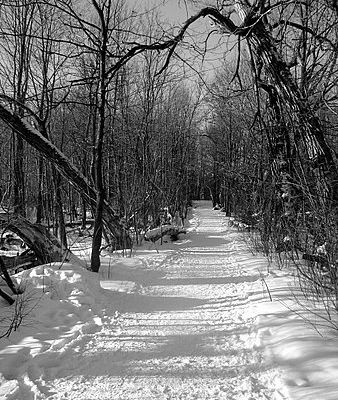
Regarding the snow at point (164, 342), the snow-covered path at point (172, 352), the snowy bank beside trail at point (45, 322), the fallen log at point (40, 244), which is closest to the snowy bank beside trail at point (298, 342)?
the snow at point (164, 342)

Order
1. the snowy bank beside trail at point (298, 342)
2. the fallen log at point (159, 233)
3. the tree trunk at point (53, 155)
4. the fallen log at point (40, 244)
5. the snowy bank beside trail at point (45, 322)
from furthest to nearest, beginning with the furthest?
the fallen log at point (159, 233), the tree trunk at point (53, 155), the fallen log at point (40, 244), the snowy bank beside trail at point (45, 322), the snowy bank beside trail at point (298, 342)

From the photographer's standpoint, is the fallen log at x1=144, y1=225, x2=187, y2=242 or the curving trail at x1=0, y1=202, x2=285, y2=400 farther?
the fallen log at x1=144, y1=225, x2=187, y2=242

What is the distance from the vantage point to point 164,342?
142 inches

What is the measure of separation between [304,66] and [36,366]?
7046mm

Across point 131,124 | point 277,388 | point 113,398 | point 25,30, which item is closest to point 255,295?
point 277,388

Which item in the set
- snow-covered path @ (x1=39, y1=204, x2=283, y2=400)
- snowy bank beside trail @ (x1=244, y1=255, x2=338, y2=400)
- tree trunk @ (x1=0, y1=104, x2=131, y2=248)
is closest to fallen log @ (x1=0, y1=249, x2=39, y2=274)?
tree trunk @ (x1=0, y1=104, x2=131, y2=248)

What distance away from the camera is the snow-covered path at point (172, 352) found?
2678 mm

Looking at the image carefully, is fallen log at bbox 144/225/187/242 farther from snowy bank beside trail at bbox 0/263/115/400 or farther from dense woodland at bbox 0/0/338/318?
snowy bank beside trail at bbox 0/263/115/400

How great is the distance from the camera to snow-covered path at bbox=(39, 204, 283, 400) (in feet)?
8.79

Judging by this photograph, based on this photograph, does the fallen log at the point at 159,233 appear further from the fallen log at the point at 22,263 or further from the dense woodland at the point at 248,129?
the fallen log at the point at 22,263

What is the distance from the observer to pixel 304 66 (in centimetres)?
705

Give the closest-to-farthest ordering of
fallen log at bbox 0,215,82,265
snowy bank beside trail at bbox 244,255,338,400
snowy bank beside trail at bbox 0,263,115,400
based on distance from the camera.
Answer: snowy bank beside trail at bbox 244,255,338,400 → snowy bank beside trail at bbox 0,263,115,400 → fallen log at bbox 0,215,82,265

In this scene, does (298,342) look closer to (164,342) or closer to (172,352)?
(172,352)

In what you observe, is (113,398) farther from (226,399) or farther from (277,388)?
(277,388)
